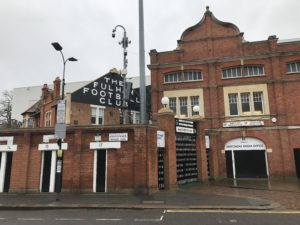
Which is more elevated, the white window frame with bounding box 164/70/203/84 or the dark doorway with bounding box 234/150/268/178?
the white window frame with bounding box 164/70/203/84

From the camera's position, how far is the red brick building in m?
24.1

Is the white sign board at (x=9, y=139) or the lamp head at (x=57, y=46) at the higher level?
the lamp head at (x=57, y=46)

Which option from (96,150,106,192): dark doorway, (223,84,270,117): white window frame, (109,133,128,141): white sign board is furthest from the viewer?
(223,84,270,117): white window frame

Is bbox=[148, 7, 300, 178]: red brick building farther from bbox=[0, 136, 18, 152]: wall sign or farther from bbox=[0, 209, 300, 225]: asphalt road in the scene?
bbox=[0, 136, 18, 152]: wall sign

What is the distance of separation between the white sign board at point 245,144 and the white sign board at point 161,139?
10485mm

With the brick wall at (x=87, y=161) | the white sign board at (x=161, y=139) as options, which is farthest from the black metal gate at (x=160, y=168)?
the brick wall at (x=87, y=161)

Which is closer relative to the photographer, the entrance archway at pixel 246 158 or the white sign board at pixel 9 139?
the white sign board at pixel 9 139

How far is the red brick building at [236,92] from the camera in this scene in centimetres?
2412

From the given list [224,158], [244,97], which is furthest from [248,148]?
[244,97]

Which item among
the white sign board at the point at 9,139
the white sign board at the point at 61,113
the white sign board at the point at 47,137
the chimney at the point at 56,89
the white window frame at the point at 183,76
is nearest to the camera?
the white sign board at the point at 61,113

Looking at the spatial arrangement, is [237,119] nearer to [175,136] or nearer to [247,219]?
[175,136]

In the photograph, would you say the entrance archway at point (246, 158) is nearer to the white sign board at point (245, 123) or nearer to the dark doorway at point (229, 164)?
the dark doorway at point (229, 164)

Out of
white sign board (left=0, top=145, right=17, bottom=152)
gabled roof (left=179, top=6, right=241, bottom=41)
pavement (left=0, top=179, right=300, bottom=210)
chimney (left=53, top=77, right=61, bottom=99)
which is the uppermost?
gabled roof (left=179, top=6, right=241, bottom=41)

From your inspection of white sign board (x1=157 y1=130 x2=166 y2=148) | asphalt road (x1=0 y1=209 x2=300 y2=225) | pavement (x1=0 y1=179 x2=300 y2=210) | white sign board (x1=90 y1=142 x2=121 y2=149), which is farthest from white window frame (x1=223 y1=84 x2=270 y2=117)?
asphalt road (x1=0 y1=209 x2=300 y2=225)
